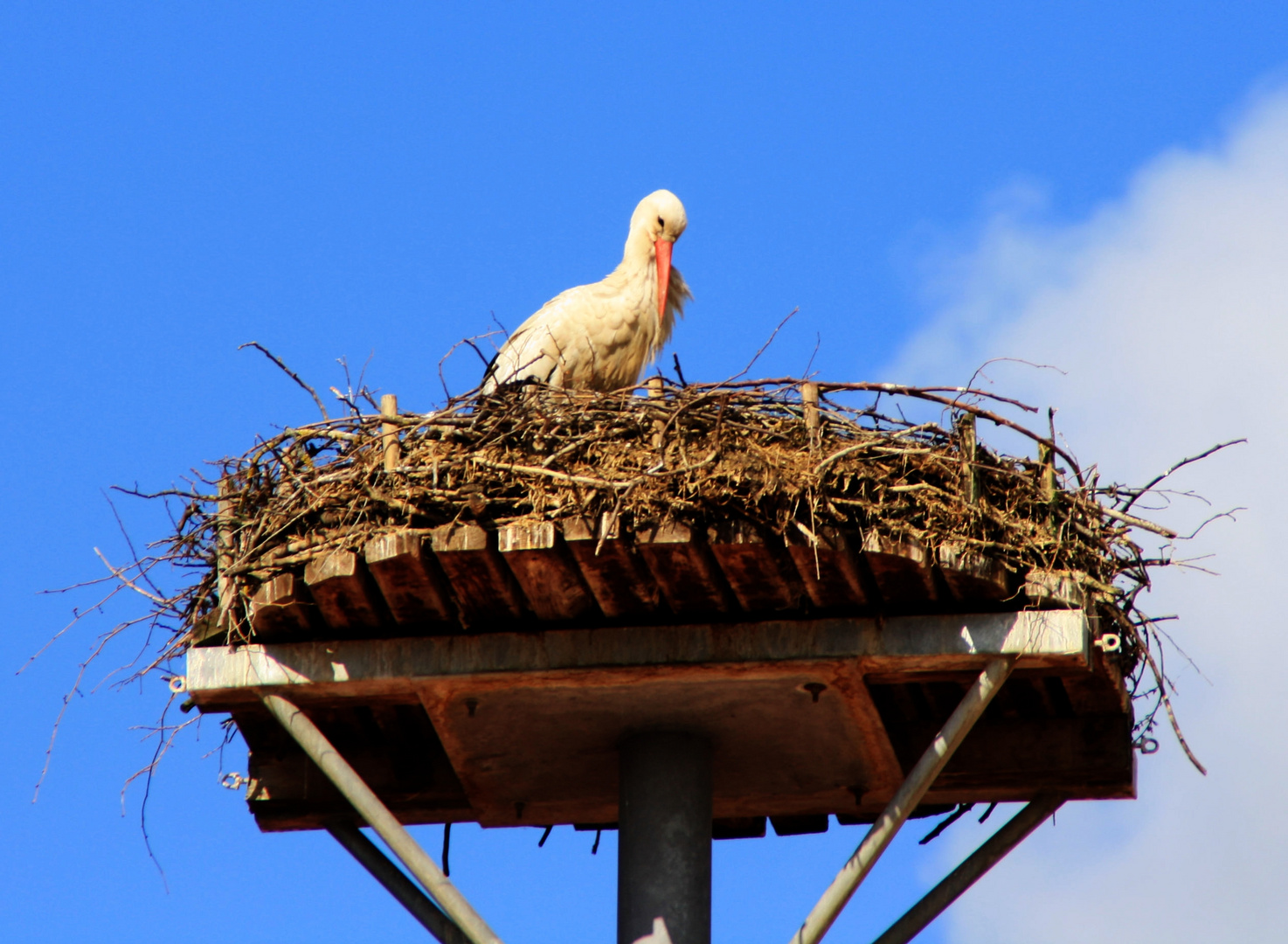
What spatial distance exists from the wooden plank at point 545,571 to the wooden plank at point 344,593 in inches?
22.6

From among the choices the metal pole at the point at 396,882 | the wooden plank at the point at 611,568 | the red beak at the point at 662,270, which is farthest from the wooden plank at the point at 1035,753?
the red beak at the point at 662,270

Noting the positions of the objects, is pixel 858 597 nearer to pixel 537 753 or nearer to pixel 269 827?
pixel 537 753

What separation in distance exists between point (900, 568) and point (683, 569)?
2.56ft

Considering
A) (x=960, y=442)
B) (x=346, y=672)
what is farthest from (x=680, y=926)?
(x=960, y=442)

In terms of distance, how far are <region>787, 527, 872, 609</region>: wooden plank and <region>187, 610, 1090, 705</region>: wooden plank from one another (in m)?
0.12

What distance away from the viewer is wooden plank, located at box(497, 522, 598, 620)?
25.0 feet

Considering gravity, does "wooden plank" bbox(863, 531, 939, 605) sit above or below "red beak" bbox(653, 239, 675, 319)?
below

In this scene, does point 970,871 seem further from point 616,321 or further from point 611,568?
point 616,321

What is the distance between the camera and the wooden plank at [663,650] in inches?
306

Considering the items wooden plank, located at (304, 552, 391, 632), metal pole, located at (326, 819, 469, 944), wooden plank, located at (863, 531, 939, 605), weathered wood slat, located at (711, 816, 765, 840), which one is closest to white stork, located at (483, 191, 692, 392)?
weathered wood slat, located at (711, 816, 765, 840)

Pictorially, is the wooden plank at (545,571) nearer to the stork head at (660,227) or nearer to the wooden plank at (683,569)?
the wooden plank at (683,569)

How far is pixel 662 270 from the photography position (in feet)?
41.3

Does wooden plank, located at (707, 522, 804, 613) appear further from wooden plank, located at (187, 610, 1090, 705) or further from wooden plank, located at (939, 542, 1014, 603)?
wooden plank, located at (939, 542, 1014, 603)

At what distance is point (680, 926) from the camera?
8.09 m
